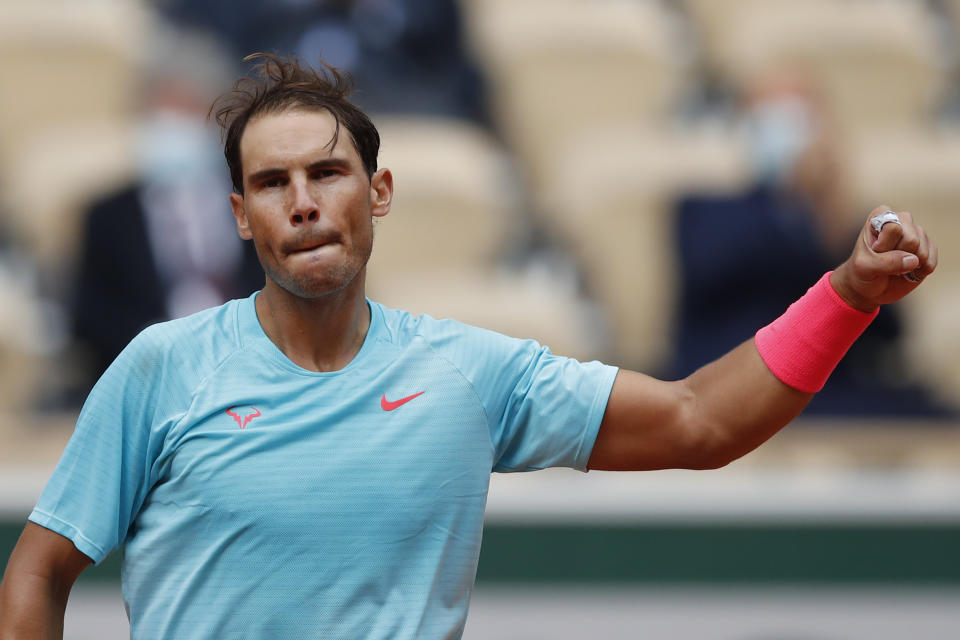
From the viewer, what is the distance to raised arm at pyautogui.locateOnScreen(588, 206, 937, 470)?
1.94 meters

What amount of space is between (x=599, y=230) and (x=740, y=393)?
3.01 m

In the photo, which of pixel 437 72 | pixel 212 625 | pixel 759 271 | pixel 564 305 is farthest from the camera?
pixel 437 72

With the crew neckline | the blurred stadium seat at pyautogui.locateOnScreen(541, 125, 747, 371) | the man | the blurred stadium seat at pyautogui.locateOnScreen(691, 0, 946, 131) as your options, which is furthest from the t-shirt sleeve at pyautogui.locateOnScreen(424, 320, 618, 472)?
the blurred stadium seat at pyautogui.locateOnScreen(691, 0, 946, 131)

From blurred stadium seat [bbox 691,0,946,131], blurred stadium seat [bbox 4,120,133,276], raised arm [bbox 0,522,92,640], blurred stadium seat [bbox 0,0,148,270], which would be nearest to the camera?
raised arm [bbox 0,522,92,640]

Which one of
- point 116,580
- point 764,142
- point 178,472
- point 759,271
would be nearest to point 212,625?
point 178,472

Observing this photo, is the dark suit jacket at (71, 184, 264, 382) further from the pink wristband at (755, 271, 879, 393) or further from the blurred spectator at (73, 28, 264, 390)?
the pink wristband at (755, 271, 879, 393)

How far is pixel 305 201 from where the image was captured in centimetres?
189

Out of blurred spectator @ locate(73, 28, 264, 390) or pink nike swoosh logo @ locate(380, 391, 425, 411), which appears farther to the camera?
blurred spectator @ locate(73, 28, 264, 390)

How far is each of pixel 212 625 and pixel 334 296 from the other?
20.1 inches

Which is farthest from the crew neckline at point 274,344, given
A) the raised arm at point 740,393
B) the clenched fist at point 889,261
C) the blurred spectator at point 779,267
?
the blurred spectator at point 779,267

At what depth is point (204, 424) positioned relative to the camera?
1.88 metres

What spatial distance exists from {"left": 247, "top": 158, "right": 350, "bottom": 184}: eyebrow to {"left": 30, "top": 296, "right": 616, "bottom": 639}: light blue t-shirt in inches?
8.9

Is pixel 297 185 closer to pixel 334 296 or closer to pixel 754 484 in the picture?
pixel 334 296

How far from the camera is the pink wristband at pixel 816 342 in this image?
1.94 m
